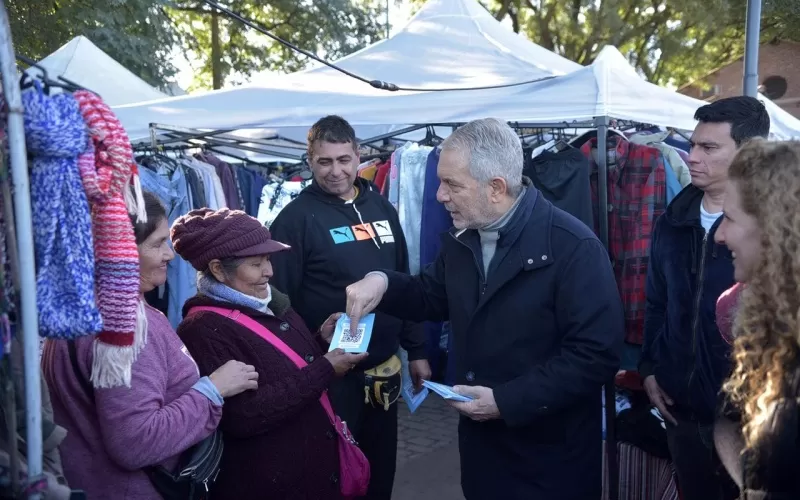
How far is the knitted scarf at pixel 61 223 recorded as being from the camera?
132 cm

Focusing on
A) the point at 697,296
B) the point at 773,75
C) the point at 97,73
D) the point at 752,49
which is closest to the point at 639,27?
the point at 773,75

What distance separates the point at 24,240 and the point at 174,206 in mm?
3991

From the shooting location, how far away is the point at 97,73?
7.43 m

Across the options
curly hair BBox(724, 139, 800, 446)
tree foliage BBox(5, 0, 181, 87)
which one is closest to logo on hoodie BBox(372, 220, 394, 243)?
curly hair BBox(724, 139, 800, 446)

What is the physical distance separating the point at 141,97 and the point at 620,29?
14.1 meters

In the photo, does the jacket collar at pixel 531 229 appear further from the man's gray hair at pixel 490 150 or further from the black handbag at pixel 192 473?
the black handbag at pixel 192 473

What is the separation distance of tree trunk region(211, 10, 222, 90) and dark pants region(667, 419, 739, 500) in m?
15.3

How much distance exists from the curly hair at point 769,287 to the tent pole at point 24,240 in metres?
1.42

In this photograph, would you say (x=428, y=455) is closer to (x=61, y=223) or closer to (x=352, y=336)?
(x=352, y=336)

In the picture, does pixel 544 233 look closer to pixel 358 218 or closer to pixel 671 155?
pixel 358 218

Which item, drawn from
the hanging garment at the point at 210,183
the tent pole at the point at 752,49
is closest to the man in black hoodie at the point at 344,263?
the hanging garment at the point at 210,183

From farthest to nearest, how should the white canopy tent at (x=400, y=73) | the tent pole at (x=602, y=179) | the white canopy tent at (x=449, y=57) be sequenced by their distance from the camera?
the white canopy tent at (x=449, y=57) → the white canopy tent at (x=400, y=73) → the tent pole at (x=602, y=179)

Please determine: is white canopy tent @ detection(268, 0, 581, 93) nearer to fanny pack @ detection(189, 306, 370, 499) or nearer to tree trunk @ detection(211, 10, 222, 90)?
fanny pack @ detection(189, 306, 370, 499)

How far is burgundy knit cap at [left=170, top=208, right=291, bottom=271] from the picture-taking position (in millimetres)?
2434
